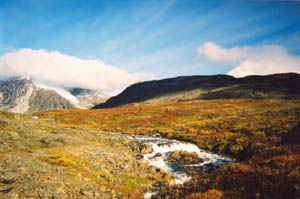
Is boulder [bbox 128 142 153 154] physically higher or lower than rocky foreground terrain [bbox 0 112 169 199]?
lower

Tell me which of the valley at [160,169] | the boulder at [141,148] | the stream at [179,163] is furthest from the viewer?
the boulder at [141,148]

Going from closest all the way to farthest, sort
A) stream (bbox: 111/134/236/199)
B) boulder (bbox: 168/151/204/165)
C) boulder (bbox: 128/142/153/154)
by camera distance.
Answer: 1. stream (bbox: 111/134/236/199)
2. boulder (bbox: 168/151/204/165)
3. boulder (bbox: 128/142/153/154)

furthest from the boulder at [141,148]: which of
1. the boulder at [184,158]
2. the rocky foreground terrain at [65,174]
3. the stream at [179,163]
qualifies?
the rocky foreground terrain at [65,174]

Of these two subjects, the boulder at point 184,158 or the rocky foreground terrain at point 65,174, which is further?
the boulder at point 184,158

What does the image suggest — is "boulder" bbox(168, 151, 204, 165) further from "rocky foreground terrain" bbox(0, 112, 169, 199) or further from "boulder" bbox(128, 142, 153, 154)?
"rocky foreground terrain" bbox(0, 112, 169, 199)

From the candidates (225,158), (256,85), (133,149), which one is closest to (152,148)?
(133,149)

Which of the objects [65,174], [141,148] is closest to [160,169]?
[141,148]

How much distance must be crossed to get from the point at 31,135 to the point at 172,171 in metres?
18.0

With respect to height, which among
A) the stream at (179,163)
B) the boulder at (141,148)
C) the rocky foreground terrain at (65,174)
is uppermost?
the rocky foreground terrain at (65,174)

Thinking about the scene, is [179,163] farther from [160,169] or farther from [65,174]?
[65,174]

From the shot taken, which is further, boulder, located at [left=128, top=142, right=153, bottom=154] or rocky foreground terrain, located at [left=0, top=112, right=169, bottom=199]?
boulder, located at [left=128, top=142, right=153, bottom=154]

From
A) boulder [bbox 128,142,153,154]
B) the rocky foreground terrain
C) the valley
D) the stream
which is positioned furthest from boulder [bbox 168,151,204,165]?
the rocky foreground terrain

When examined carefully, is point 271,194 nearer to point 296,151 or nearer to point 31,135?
point 296,151

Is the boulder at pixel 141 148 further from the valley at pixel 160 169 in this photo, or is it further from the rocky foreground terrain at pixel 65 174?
the rocky foreground terrain at pixel 65 174
